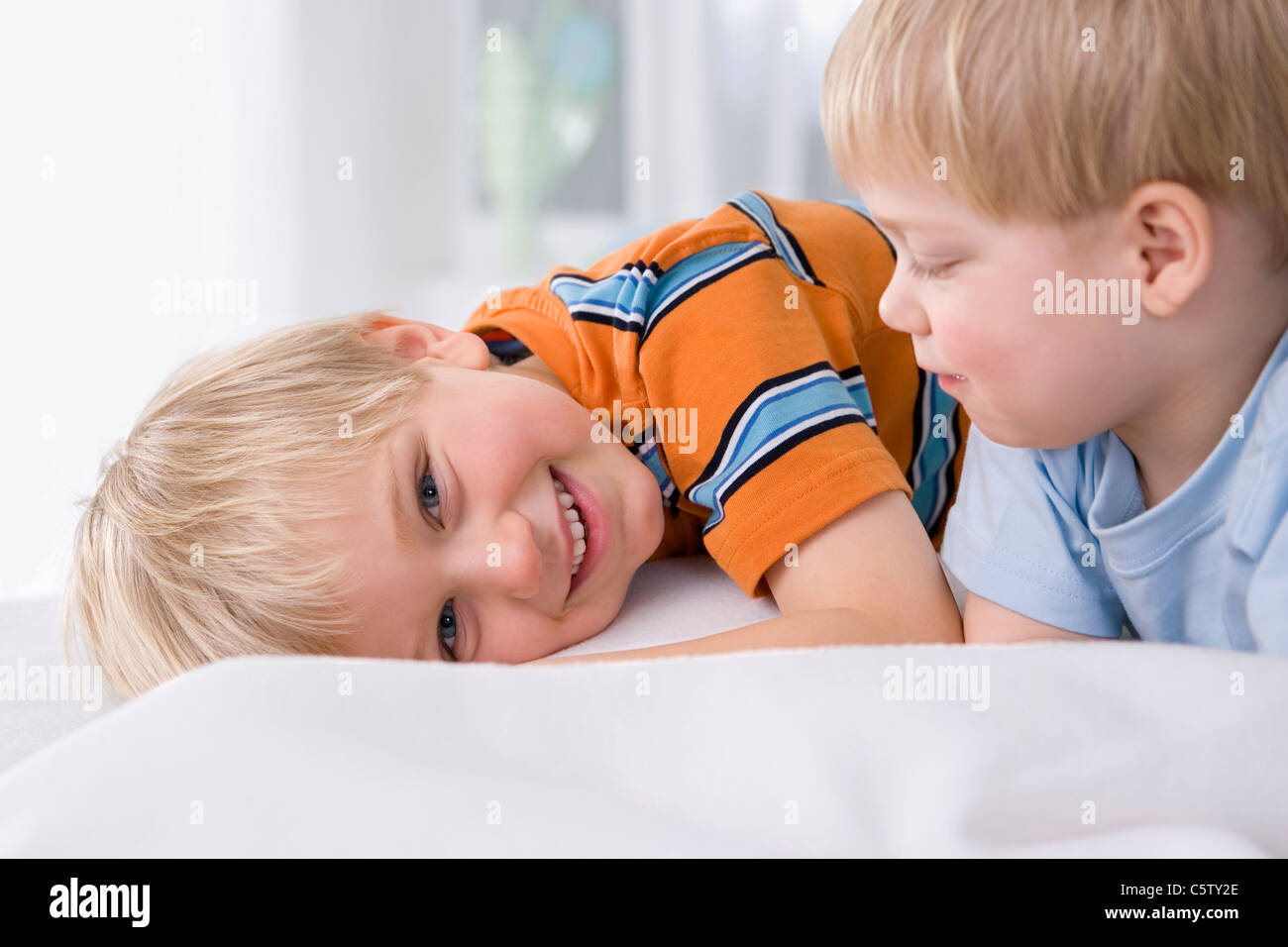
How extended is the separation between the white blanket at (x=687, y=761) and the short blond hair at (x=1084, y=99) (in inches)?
11.3

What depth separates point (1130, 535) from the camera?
0.87 meters

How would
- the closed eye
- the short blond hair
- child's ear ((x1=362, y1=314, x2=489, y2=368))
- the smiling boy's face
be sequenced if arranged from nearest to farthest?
the short blond hair
the closed eye
the smiling boy's face
child's ear ((x1=362, y1=314, x2=489, y2=368))

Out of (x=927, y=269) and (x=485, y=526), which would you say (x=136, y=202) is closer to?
(x=485, y=526)

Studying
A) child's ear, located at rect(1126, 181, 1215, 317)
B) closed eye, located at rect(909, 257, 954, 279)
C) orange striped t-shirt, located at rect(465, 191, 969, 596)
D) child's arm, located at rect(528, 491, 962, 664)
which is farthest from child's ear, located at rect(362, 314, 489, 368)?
child's ear, located at rect(1126, 181, 1215, 317)

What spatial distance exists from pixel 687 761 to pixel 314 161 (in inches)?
91.5

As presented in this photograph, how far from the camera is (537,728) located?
588mm

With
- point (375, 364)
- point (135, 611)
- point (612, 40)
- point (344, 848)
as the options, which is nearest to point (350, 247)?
point (612, 40)

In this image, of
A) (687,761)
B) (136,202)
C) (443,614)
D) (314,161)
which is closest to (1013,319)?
(687,761)

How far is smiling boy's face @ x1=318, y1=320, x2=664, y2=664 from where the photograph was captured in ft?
2.96

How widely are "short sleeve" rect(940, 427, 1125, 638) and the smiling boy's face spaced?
296 millimetres

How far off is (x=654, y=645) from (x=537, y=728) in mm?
343

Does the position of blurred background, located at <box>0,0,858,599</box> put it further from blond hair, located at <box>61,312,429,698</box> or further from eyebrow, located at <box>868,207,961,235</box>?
eyebrow, located at <box>868,207,961,235</box>

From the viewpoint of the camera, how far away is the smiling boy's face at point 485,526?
2.96ft
